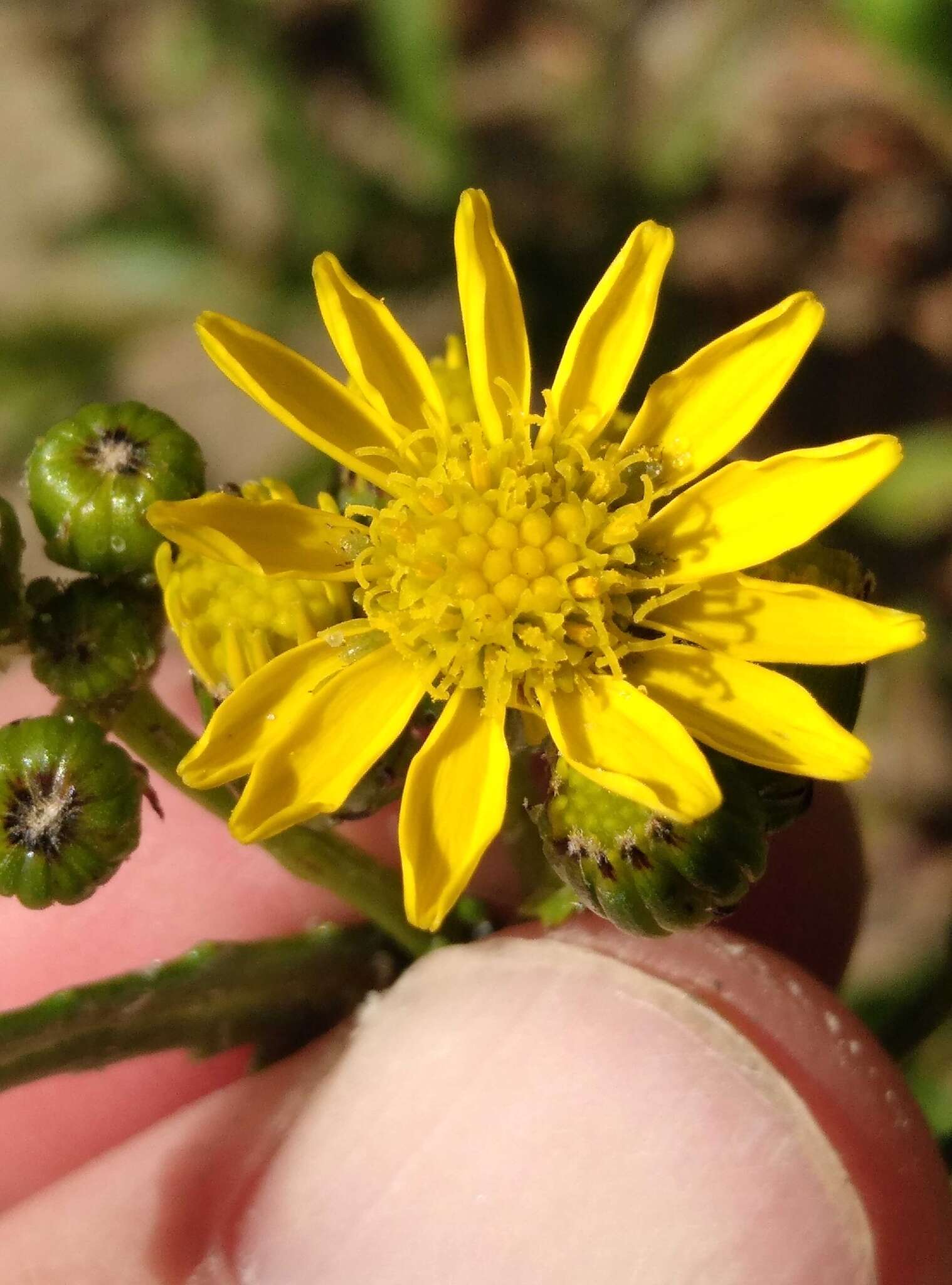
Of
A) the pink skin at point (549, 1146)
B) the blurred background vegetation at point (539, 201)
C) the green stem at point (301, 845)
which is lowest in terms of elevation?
the pink skin at point (549, 1146)

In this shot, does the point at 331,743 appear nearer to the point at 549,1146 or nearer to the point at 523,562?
the point at 523,562

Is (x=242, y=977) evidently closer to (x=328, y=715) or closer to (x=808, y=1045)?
(x=328, y=715)


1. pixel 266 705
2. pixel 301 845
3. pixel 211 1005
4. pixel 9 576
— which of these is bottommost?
pixel 211 1005

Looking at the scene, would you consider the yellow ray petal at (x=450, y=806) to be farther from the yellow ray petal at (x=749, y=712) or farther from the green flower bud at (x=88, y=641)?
the green flower bud at (x=88, y=641)

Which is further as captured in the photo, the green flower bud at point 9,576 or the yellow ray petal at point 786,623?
the green flower bud at point 9,576

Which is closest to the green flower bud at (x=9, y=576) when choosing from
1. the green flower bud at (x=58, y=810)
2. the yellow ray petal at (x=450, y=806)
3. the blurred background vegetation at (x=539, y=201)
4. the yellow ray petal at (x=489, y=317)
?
the green flower bud at (x=58, y=810)

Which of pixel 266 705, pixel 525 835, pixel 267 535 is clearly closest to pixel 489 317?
pixel 267 535

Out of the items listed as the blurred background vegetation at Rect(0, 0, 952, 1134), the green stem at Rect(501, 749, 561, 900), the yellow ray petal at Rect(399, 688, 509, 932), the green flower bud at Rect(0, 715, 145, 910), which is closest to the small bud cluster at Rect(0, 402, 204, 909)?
the green flower bud at Rect(0, 715, 145, 910)
